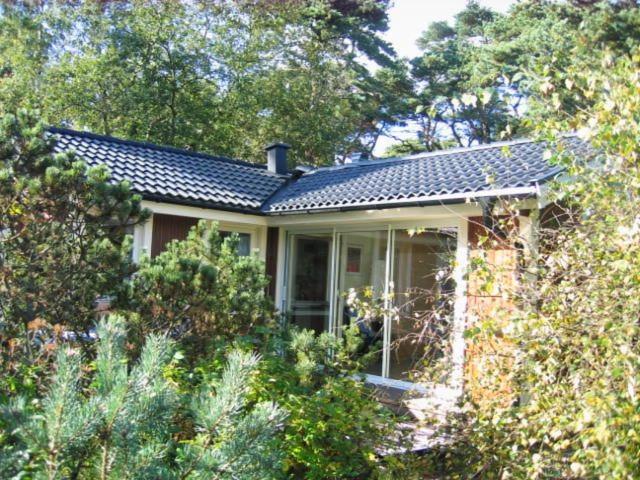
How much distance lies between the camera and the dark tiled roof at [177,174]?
35.1ft

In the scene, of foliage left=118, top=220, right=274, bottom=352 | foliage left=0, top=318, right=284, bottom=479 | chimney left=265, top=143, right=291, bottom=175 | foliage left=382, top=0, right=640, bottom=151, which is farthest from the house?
foliage left=382, top=0, right=640, bottom=151

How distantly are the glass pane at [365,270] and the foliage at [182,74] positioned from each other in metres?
13.8

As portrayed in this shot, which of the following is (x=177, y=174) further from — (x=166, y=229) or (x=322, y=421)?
(x=322, y=421)

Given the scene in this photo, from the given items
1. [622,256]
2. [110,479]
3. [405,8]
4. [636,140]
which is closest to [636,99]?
[636,140]

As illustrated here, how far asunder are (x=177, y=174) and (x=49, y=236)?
7.27 metres

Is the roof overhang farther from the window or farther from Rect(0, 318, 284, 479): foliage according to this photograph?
Rect(0, 318, 284, 479): foliage

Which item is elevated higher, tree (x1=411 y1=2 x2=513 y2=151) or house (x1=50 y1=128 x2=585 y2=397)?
tree (x1=411 y1=2 x2=513 y2=151)

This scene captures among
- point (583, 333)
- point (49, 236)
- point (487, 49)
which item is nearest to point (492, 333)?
point (583, 333)

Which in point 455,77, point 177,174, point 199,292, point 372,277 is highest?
point 455,77

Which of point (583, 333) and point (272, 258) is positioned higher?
point (272, 258)

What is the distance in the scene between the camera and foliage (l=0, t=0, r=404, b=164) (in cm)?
2175

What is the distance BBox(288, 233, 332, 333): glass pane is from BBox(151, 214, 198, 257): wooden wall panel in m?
2.10

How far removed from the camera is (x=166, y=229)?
413 inches

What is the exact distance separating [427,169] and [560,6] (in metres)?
15.4
